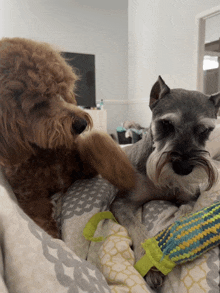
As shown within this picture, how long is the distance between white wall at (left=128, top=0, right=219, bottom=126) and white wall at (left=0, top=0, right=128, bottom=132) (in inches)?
9.2

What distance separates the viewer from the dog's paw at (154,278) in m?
0.53

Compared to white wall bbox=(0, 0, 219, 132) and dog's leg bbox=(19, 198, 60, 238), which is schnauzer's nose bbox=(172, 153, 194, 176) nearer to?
dog's leg bbox=(19, 198, 60, 238)

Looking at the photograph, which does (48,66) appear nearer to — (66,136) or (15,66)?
(15,66)

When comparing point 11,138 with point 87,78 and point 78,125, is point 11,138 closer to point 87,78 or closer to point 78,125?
point 78,125

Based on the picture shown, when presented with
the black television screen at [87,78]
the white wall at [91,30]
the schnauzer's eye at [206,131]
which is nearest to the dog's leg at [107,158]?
the schnauzer's eye at [206,131]

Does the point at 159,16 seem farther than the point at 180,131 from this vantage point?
Yes

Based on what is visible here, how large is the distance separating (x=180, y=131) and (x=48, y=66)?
1.78 feet

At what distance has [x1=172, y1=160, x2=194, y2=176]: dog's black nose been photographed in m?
0.79

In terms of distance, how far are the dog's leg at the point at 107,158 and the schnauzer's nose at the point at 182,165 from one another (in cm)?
16

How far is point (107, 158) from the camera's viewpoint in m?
0.75

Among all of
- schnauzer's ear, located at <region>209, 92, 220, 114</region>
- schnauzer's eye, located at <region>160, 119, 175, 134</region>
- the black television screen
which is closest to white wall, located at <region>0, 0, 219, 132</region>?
the black television screen

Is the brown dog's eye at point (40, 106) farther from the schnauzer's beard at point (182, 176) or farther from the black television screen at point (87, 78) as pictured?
the black television screen at point (87, 78)

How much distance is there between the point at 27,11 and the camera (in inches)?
162

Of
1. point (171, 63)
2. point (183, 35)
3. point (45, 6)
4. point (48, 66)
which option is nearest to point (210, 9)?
point (183, 35)
